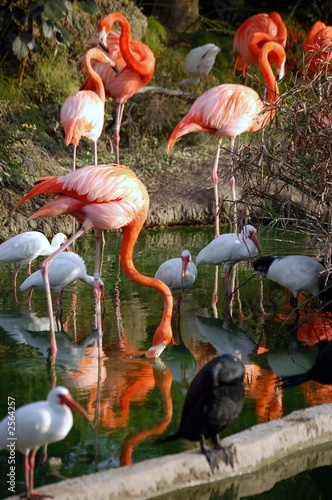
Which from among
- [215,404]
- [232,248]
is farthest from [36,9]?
[215,404]

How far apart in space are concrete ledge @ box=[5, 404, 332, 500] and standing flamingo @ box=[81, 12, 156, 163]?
6.21 metres

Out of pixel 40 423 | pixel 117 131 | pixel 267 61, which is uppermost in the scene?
pixel 40 423

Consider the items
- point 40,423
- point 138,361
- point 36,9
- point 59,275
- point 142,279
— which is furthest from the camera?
point 36,9

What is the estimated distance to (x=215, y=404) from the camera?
3891mm

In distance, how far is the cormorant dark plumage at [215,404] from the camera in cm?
386

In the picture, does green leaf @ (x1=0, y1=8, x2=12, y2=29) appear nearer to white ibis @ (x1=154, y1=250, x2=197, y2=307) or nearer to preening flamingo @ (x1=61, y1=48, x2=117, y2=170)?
preening flamingo @ (x1=61, y1=48, x2=117, y2=170)

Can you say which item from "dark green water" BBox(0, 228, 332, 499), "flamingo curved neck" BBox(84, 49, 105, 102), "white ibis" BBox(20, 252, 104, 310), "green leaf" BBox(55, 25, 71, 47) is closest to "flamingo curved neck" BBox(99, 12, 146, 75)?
"flamingo curved neck" BBox(84, 49, 105, 102)

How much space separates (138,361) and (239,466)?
5.47 ft

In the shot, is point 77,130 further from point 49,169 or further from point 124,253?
point 124,253

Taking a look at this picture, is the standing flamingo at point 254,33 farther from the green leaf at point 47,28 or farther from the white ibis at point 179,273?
the white ibis at point 179,273

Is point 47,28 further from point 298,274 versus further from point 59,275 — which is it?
point 298,274

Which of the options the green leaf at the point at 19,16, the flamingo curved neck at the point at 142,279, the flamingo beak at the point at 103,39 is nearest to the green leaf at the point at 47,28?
the green leaf at the point at 19,16

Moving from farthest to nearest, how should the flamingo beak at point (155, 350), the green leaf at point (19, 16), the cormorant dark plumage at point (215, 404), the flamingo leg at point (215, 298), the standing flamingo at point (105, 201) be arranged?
1. the green leaf at point (19, 16)
2. the flamingo leg at point (215, 298)
3. the standing flamingo at point (105, 201)
4. the flamingo beak at point (155, 350)
5. the cormorant dark plumage at point (215, 404)

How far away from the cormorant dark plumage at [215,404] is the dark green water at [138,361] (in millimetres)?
215
